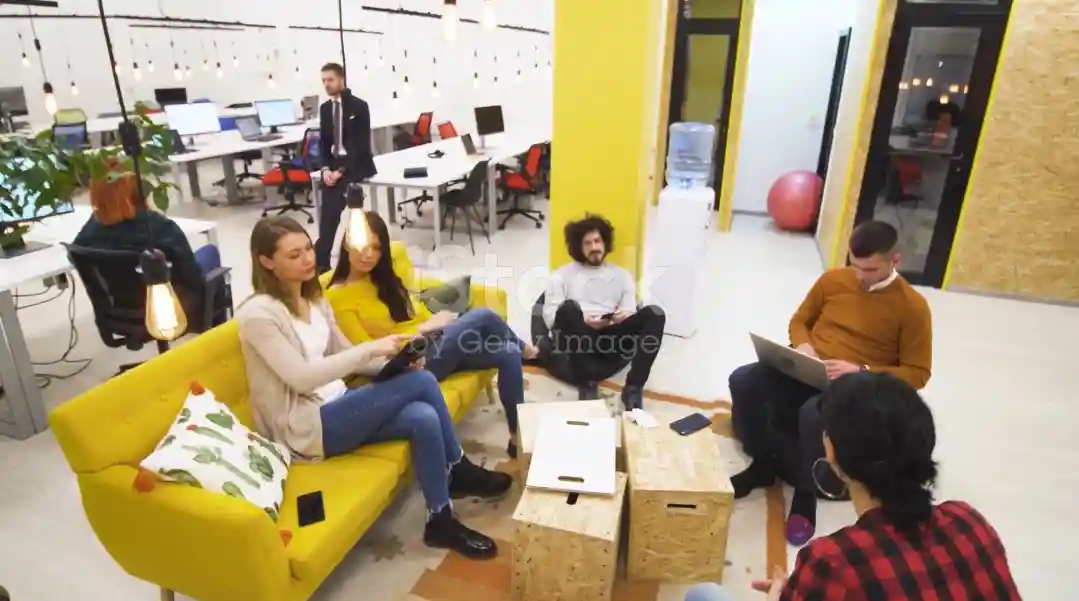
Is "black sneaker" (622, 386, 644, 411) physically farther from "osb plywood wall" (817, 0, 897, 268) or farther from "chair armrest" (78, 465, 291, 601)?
"osb plywood wall" (817, 0, 897, 268)

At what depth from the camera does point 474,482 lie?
8.75 feet

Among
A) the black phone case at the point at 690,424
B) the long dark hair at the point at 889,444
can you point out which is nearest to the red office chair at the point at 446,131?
the black phone case at the point at 690,424

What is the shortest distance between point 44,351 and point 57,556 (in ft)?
7.04

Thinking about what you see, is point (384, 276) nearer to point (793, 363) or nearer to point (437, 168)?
point (793, 363)

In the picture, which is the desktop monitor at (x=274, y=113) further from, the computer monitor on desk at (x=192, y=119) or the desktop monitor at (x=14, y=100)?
the desktop monitor at (x=14, y=100)

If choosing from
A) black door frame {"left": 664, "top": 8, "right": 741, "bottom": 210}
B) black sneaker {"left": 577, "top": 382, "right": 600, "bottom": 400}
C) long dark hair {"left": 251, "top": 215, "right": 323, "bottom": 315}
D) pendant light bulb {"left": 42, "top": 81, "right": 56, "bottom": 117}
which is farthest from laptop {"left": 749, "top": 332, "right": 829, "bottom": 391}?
pendant light bulb {"left": 42, "top": 81, "right": 56, "bottom": 117}

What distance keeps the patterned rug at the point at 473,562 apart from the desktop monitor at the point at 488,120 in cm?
537

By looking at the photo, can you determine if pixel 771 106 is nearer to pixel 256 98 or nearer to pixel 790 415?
pixel 790 415

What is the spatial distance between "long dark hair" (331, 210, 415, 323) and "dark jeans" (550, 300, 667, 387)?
833mm

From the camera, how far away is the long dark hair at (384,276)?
2721 mm

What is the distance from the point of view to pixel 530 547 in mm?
2100

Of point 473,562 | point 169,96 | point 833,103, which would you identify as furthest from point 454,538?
point 169,96

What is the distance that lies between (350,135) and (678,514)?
412cm

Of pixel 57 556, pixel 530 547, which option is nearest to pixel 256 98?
pixel 57 556
